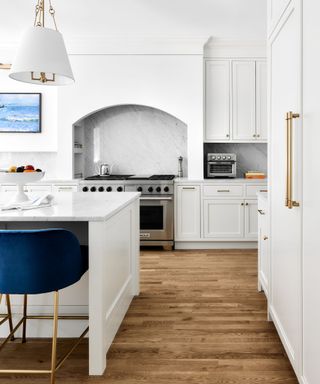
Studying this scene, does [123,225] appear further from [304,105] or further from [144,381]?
[304,105]

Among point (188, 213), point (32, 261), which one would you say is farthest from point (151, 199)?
point (32, 261)

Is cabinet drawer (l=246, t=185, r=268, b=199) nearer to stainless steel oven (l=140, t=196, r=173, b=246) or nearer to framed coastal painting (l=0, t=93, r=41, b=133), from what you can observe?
stainless steel oven (l=140, t=196, r=173, b=246)

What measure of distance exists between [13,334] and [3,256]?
964 mm

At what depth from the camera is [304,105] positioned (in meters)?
1.99

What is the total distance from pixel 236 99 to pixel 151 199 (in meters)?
1.77

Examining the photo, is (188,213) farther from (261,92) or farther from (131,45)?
(131,45)

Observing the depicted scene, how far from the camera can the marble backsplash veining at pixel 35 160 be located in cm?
626

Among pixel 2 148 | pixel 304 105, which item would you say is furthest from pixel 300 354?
pixel 2 148

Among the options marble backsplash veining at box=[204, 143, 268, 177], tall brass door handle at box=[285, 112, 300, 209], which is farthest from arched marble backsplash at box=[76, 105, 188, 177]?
tall brass door handle at box=[285, 112, 300, 209]

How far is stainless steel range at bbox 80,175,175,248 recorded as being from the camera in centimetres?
568

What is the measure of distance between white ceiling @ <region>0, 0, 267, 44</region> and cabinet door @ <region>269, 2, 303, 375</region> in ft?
6.74

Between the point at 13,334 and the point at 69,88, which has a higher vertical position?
the point at 69,88

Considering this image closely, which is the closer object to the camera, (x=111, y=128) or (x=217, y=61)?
(x=217, y=61)

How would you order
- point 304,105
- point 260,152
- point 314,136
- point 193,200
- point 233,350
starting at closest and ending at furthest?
1. point 314,136
2. point 304,105
3. point 233,350
4. point 193,200
5. point 260,152
